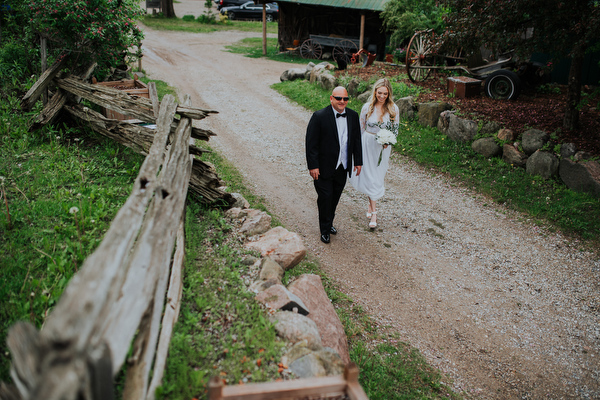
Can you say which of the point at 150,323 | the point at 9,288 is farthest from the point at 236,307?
the point at 9,288

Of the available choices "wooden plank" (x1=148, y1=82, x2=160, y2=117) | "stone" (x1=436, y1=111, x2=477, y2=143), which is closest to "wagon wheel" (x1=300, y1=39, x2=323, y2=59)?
"stone" (x1=436, y1=111, x2=477, y2=143)

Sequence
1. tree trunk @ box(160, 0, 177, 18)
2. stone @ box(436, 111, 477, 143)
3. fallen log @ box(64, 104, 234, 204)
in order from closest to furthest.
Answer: fallen log @ box(64, 104, 234, 204) → stone @ box(436, 111, 477, 143) → tree trunk @ box(160, 0, 177, 18)

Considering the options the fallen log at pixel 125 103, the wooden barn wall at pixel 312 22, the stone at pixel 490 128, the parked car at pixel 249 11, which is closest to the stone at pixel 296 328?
the fallen log at pixel 125 103

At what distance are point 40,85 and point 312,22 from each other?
19.3 m

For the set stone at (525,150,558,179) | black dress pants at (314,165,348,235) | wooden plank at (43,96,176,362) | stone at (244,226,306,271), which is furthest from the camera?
stone at (525,150,558,179)

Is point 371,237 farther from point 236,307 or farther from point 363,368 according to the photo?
point 236,307

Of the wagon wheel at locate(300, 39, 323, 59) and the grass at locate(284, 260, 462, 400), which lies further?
the wagon wheel at locate(300, 39, 323, 59)

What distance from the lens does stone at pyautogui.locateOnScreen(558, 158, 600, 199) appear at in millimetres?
7207

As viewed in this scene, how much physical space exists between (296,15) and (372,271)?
836 inches

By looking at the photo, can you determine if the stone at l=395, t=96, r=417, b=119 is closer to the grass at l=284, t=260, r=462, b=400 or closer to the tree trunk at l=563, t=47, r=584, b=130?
the tree trunk at l=563, t=47, r=584, b=130

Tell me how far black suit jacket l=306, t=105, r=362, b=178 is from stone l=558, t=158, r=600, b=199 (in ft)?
14.2

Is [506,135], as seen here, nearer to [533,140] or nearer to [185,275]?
[533,140]

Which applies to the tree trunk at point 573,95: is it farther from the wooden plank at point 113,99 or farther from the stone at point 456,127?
the wooden plank at point 113,99

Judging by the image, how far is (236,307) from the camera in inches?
151
